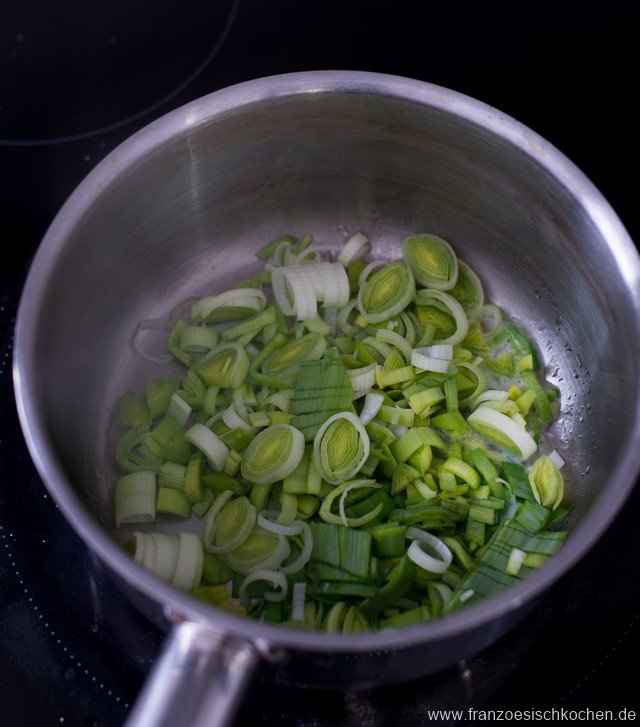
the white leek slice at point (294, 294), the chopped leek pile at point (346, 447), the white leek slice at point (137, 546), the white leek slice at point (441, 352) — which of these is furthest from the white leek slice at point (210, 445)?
the white leek slice at point (441, 352)

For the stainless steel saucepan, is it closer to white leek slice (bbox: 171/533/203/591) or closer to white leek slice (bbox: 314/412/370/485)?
white leek slice (bbox: 171/533/203/591)

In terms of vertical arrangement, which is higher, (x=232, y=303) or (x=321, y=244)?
(x=321, y=244)

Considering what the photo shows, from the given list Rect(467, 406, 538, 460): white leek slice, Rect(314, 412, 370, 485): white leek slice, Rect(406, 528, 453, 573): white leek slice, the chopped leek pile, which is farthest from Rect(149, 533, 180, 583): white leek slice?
Rect(467, 406, 538, 460): white leek slice

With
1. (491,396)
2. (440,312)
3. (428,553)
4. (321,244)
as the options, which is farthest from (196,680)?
(321,244)

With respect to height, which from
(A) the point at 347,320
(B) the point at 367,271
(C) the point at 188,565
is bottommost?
(C) the point at 188,565

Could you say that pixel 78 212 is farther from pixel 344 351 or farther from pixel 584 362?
pixel 584 362

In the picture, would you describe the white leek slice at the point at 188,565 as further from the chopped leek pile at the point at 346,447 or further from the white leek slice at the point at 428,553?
the white leek slice at the point at 428,553

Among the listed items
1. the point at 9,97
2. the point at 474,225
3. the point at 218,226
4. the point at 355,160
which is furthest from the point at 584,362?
the point at 9,97

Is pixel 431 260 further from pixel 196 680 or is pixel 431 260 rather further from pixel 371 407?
pixel 196 680
